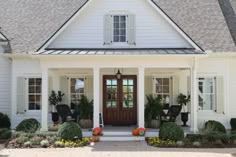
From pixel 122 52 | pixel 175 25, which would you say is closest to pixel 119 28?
pixel 122 52

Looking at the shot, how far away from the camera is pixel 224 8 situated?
77.1ft

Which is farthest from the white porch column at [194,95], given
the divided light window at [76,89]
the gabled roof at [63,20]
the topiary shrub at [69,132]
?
the divided light window at [76,89]

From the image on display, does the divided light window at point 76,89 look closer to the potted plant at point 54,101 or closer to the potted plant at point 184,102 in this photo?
the potted plant at point 54,101

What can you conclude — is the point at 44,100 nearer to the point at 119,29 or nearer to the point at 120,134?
the point at 120,134

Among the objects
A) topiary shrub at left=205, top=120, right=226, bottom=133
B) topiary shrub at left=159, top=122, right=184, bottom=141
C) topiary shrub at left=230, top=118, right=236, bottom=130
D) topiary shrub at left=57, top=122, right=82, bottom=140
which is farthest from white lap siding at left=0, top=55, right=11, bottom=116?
topiary shrub at left=230, top=118, right=236, bottom=130

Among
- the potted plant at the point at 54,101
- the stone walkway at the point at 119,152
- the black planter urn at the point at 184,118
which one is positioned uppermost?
the potted plant at the point at 54,101

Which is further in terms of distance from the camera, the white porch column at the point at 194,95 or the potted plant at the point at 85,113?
the potted plant at the point at 85,113

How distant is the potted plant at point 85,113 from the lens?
19.1 m

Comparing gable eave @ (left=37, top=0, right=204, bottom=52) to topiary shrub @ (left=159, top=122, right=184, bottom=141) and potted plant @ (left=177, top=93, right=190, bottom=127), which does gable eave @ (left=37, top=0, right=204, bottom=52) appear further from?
topiary shrub @ (left=159, top=122, right=184, bottom=141)

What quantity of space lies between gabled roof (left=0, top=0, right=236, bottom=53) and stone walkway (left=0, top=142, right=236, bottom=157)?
6.71 metres

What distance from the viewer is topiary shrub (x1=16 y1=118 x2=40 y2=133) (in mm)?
17653

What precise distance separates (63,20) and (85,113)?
18.3 ft

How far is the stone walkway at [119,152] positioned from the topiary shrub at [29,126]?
3044mm

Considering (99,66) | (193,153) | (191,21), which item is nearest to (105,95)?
(99,66)
